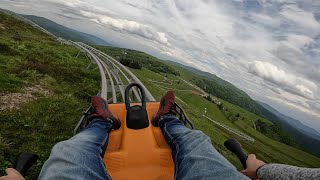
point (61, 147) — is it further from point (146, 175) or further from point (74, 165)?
point (146, 175)

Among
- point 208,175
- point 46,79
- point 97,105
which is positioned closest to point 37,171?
point 97,105

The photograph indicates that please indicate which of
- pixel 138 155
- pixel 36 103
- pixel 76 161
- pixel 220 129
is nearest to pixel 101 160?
pixel 76 161

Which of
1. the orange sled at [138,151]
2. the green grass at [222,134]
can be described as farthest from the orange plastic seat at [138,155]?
the green grass at [222,134]

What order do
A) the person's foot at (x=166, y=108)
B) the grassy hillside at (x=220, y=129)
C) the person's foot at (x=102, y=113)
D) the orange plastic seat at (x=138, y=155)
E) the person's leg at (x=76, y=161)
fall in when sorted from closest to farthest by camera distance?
the person's leg at (x=76, y=161), the orange plastic seat at (x=138, y=155), the person's foot at (x=102, y=113), the person's foot at (x=166, y=108), the grassy hillside at (x=220, y=129)

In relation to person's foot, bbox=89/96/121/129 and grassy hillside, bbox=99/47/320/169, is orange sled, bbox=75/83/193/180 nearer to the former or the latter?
person's foot, bbox=89/96/121/129

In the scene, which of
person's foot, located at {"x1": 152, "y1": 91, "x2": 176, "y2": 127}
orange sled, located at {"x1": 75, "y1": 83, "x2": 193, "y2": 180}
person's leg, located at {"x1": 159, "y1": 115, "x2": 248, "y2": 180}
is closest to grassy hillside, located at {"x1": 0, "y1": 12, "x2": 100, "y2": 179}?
orange sled, located at {"x1": 75, "y1": 83, "x2": 193, "y2": 180}

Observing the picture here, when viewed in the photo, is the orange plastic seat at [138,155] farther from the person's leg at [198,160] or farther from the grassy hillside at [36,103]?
the grassy hillside at [36,103]
